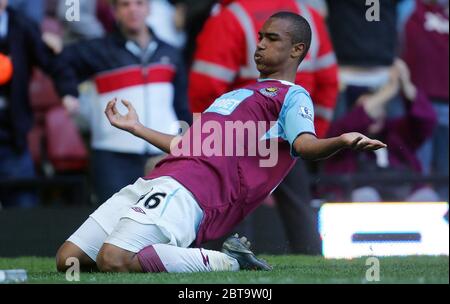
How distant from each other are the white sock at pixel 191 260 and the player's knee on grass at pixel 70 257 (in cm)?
62

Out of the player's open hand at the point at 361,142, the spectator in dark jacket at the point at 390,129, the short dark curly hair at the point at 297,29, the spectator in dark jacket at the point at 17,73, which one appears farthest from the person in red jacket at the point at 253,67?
the player's open hand at the point at 361,142

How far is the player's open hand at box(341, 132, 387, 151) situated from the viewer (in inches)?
225

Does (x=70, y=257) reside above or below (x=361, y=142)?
below

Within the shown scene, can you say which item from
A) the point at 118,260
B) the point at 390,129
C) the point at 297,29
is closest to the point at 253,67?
the point at 297,29

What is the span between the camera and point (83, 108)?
10148 millimetres

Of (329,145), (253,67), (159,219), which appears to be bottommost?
(159,219)

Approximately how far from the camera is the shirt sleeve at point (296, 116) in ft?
20.5

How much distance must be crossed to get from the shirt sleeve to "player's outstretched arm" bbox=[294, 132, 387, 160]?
0.06m

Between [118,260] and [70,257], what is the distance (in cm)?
51

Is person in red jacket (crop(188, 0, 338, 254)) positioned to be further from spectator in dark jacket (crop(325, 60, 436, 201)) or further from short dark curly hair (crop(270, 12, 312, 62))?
short dark curly hair (crop(270, 12, 312, 62))

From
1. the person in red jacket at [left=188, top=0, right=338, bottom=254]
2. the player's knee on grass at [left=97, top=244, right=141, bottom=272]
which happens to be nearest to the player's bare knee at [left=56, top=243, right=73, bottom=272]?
the player's knee on grass at [left=97, top=244, right=141, bottom=272]

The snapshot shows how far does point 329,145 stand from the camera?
5.93 meters

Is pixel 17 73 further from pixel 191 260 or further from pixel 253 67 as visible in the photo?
pixel 191 260
